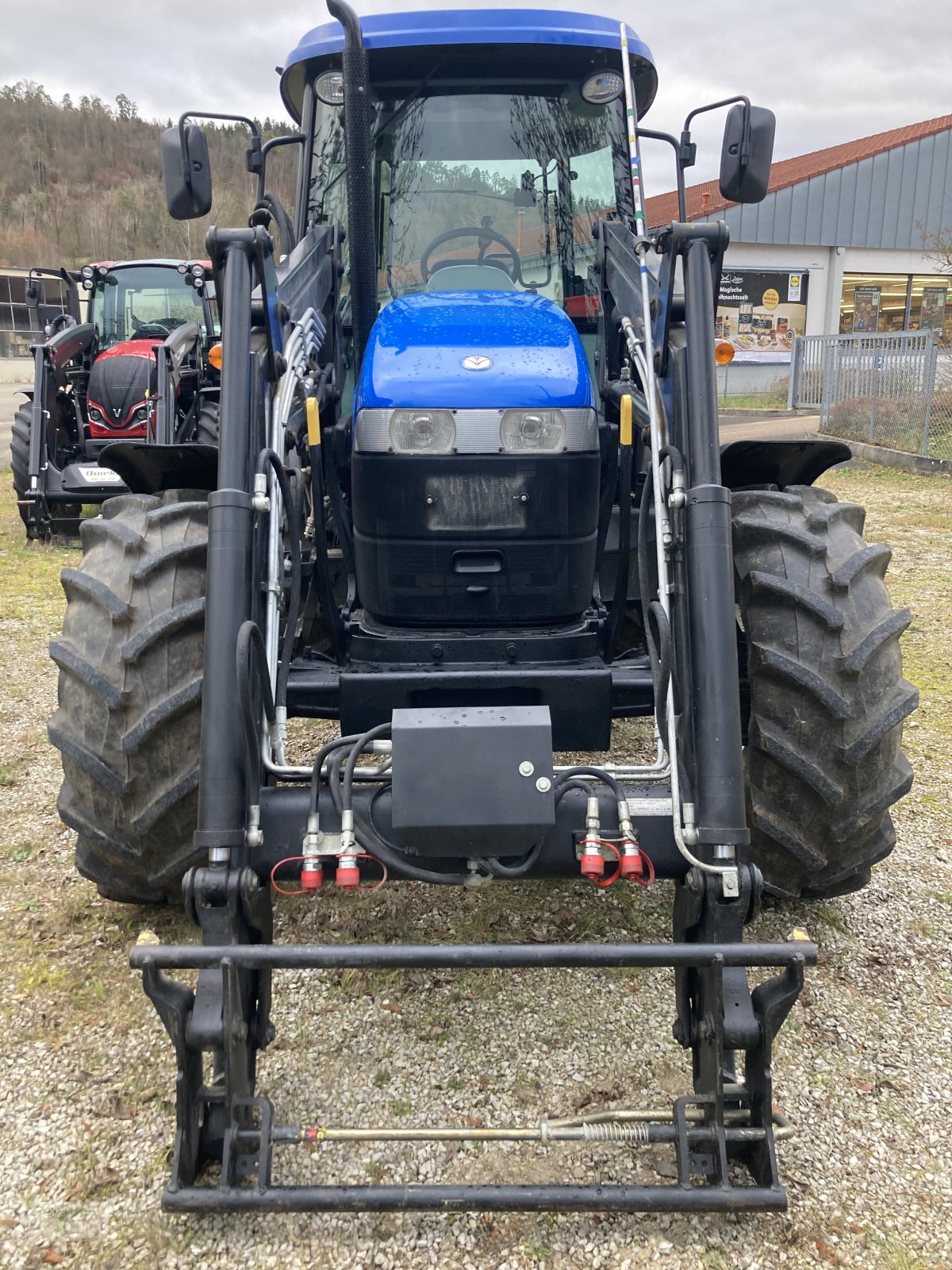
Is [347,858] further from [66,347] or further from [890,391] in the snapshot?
[890,391]

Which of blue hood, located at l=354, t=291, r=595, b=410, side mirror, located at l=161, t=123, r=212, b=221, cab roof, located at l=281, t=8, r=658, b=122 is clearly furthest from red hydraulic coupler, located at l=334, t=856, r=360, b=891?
cab roof, located at l=281, t=8, r=658, b=122

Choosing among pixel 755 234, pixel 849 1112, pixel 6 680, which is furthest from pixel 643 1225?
pixel 755 234

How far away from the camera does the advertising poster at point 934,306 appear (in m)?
25.8

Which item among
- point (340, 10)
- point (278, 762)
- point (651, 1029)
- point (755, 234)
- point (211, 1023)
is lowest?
point (651, 1029)

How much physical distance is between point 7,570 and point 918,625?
23.0 feet

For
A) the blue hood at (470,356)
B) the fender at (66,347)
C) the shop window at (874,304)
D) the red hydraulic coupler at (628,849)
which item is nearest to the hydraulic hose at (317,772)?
the red hydraulic coupler at (628,849)

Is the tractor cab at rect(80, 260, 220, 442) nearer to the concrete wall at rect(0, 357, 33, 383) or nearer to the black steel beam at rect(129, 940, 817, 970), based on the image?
the black steel beam at rect(129, 940, 817, 970)

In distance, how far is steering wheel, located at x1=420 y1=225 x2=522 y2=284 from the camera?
146 inches

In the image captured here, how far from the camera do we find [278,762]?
259 cm

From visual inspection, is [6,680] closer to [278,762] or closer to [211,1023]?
[278,762]

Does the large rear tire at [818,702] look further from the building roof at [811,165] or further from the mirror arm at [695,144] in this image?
the building roof at [811,165]

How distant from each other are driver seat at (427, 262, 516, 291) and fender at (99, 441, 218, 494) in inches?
42.4

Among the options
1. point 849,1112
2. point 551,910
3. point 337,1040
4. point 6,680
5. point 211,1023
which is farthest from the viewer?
point 6,680

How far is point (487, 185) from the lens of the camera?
3.73m
